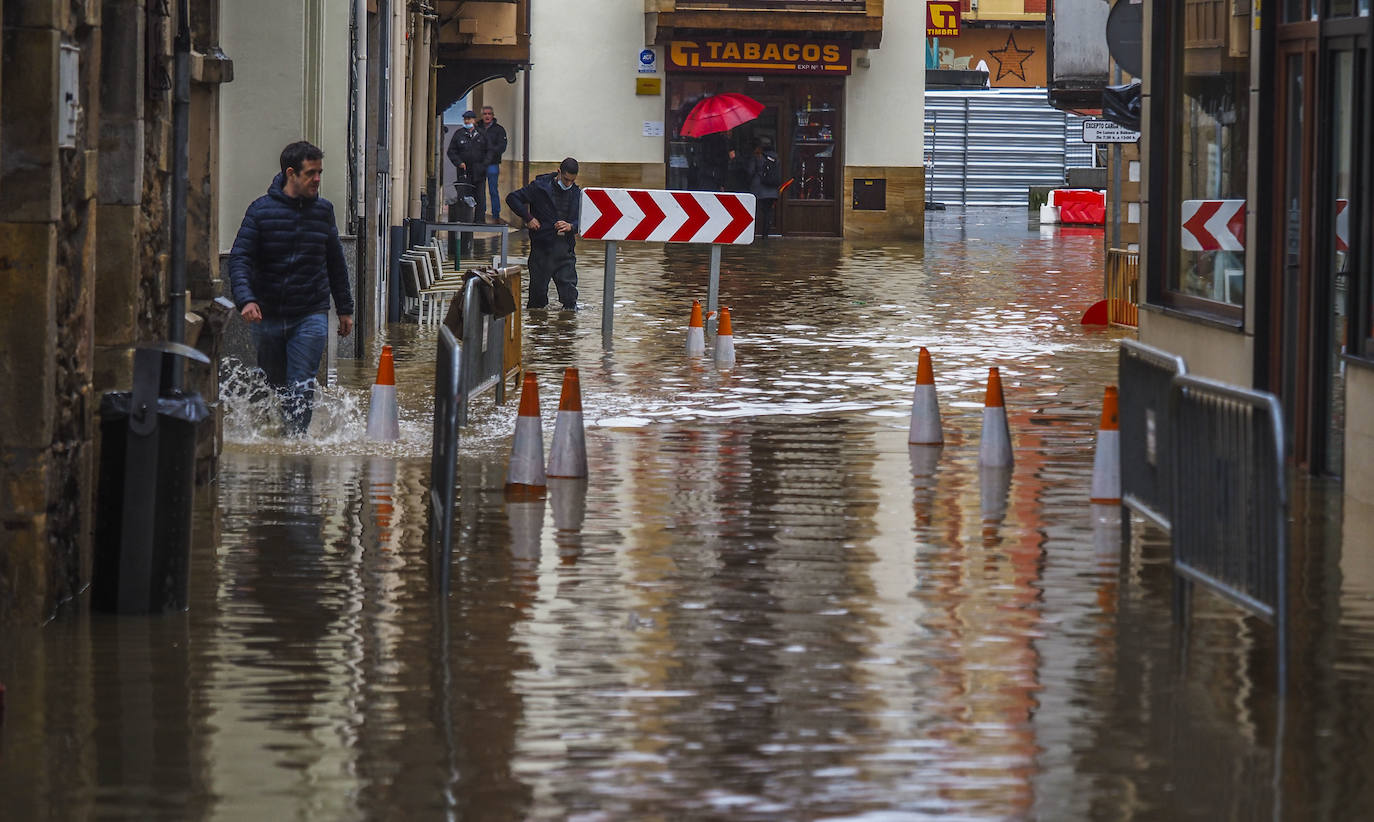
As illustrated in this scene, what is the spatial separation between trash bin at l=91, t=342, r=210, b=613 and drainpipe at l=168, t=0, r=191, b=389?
2.62 meters

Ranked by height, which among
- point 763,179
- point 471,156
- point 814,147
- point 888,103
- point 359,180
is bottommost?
point 359,180

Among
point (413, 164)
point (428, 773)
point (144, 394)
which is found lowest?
point (428, 773)

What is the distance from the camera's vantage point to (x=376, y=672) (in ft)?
24.1

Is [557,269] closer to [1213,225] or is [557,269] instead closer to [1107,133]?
[1107,133]

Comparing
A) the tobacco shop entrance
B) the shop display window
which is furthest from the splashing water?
the shop display window

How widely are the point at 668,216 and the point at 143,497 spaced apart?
12843mm

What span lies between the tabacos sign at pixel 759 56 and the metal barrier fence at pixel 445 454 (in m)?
32.8

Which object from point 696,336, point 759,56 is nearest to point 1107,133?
point 696,336

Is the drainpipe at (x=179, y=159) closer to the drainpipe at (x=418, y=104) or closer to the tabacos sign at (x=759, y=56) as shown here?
the drainpipe at (x=418, y=104)

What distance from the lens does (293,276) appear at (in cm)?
1315

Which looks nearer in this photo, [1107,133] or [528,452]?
[528,452]

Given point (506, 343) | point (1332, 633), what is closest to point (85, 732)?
point (1332, 633)

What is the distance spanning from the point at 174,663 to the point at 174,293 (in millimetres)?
3814

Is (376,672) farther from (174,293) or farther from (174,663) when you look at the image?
(174,293)
